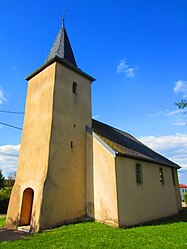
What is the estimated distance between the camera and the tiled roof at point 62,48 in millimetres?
14398

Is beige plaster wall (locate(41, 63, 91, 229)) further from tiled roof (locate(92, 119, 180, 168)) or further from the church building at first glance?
tiled roof (locate(92, 119, 180, 168))

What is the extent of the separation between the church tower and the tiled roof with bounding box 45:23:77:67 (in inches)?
7.2

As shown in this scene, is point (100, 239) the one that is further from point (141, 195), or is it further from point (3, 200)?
point (3, 200)

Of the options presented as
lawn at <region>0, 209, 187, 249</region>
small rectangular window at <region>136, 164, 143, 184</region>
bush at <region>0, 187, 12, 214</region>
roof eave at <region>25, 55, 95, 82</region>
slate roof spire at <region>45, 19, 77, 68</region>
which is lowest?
lawn at <region>0, 209, 187, 249</region>


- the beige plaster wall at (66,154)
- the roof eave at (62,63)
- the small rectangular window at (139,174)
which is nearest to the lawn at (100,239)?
the beige plaster wall at (66,154)

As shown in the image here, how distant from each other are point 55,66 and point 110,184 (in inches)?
333

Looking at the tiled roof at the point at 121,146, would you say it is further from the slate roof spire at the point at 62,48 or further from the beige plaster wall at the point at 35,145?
the slate roof spire at the point at 62,48

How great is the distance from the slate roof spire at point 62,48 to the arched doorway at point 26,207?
965cm

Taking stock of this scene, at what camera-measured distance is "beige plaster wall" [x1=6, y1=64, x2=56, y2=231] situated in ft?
33.7

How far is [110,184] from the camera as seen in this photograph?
10.4 meters

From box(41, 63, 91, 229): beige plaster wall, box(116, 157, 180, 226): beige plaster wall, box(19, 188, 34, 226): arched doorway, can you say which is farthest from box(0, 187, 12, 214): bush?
box(116, 157, 180, 226): beige plaster wall

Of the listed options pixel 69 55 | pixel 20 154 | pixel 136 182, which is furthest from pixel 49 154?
pixel 69 55

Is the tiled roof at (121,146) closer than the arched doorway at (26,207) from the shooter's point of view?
No

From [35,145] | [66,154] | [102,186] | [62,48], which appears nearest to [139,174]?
[102,186]
